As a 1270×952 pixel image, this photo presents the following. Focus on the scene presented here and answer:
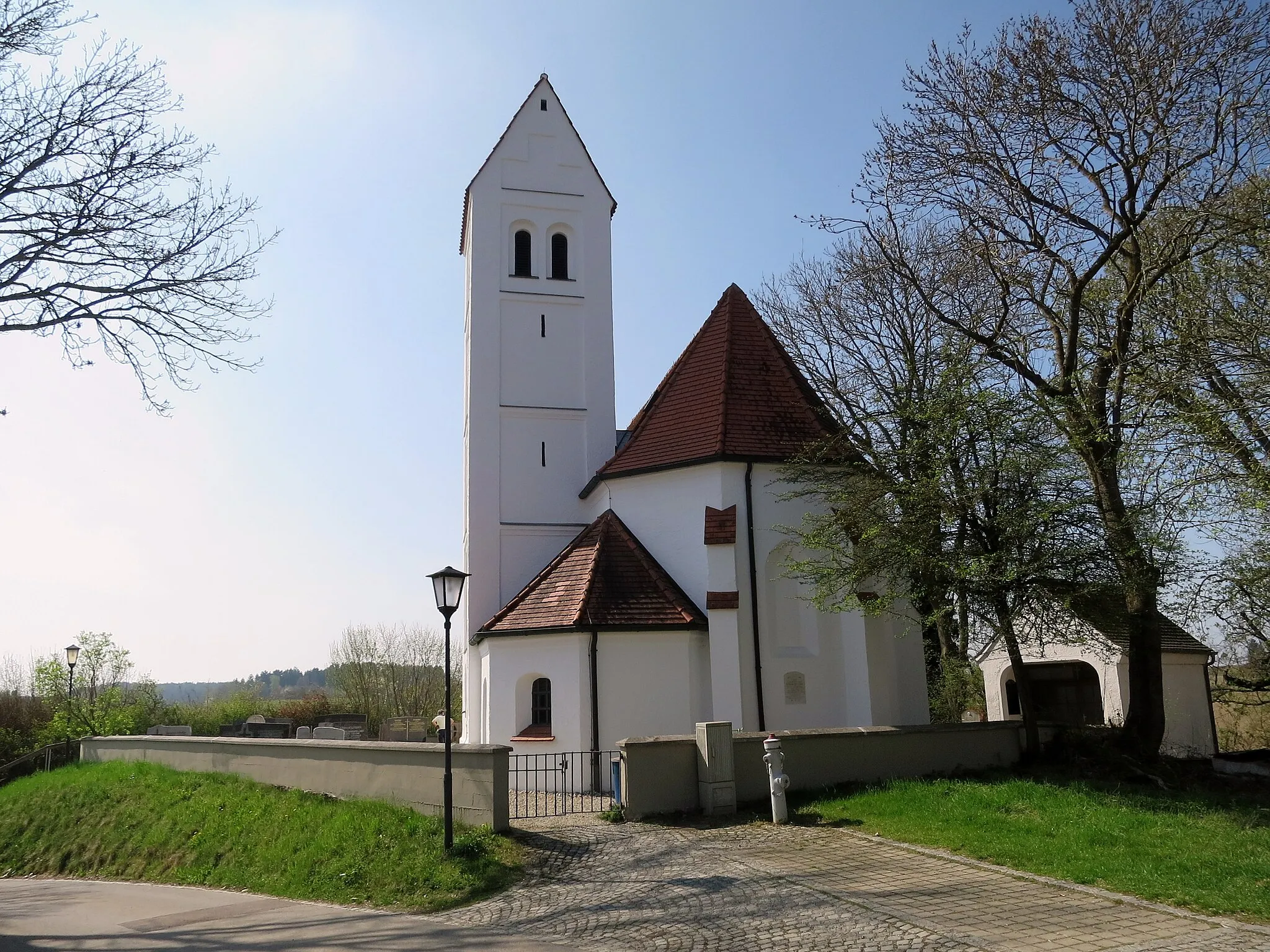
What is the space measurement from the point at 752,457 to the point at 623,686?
17.3 feet

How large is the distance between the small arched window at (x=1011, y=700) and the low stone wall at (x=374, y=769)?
22.3 meters

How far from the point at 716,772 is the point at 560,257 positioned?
53.6 ft

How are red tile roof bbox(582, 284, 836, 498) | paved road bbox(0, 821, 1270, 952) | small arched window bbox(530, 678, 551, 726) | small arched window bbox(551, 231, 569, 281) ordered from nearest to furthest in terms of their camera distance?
paved road bbox(0, 821, 1270, 952) < small arched window bbox(530, 678, 551, 726) < red tile roof bbox(582, 284, 836, 498) < small arched window bbox(551, 231, 569, 281)

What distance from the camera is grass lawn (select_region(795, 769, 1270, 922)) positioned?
8.70 metres

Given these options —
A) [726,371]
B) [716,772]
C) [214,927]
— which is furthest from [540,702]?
[214,927]

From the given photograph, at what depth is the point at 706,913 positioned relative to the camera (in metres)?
8.68

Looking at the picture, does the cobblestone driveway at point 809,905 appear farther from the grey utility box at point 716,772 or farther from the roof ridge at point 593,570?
the roof ridge at point 593,570

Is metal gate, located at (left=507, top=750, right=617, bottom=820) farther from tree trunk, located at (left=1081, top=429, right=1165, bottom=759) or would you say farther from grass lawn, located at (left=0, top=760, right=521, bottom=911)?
tree trunk, located at (left=1081, top=429, right=1165, bottom=759)

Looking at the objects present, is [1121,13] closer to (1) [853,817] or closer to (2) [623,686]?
(1) [853,817]

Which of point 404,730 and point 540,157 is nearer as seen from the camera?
point 540,157

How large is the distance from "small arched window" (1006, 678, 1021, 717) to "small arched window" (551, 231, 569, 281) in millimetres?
18963

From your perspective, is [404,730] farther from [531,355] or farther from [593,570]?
[593,570]

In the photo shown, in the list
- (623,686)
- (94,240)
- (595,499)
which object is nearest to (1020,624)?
(623,686)

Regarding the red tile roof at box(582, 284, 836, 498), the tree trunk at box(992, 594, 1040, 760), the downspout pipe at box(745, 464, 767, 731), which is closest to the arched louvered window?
the downspout pipe at box(745, 464, 767, 731)
